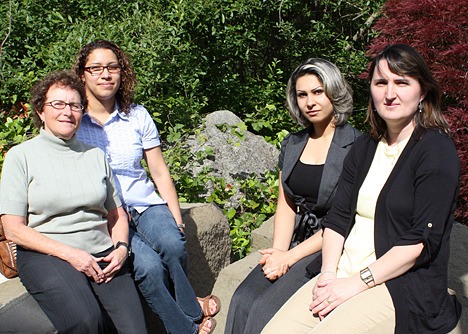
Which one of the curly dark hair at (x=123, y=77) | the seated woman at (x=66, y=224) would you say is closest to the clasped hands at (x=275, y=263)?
the seated woman at (x=66, y=224)

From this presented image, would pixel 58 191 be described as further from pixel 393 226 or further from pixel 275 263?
pixel 393 226

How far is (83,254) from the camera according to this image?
325 centimetres

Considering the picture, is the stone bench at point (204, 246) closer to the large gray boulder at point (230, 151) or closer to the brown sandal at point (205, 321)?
the brown sandal at point (205, 321)

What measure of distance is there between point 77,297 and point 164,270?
2.07ft

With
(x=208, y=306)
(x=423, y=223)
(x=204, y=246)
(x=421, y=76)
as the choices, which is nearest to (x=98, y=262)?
(x=208, y=306)

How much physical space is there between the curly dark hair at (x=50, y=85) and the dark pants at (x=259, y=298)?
139 centimetres

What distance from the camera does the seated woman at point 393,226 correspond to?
271cm

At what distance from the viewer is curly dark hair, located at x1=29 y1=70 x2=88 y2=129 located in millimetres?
3430

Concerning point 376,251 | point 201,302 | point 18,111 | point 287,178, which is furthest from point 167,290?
point 18,111

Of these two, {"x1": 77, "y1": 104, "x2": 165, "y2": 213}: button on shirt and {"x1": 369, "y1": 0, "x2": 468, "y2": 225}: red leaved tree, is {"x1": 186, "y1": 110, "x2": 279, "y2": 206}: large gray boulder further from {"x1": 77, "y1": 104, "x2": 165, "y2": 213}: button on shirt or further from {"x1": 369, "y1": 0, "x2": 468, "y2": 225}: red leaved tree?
{"x1": 369, "y1": 0, "x2": 468, "y2": 225}: red leaved tree

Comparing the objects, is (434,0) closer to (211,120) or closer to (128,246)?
(211,120)

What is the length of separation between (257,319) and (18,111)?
11.9 ft

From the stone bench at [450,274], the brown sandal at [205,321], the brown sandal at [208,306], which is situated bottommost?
the brown sandal at [205,321]

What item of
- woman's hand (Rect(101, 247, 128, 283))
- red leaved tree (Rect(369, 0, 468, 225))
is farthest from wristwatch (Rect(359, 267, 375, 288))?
red leaved tree (Rect(369, 0, 468, 225))
